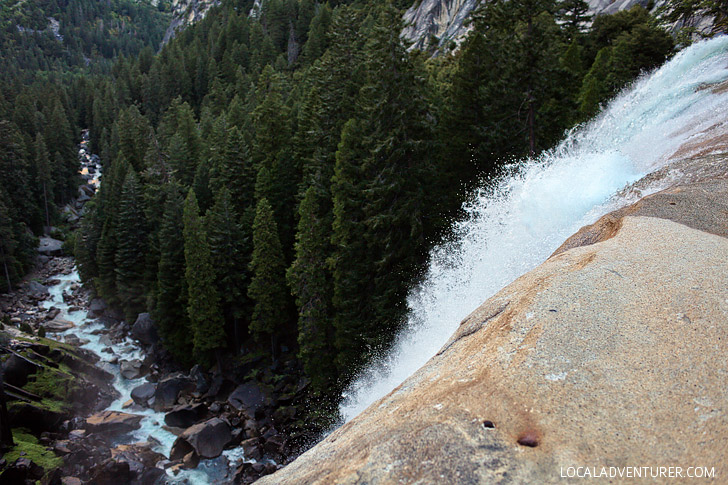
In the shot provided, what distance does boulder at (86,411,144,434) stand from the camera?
29.6 meters

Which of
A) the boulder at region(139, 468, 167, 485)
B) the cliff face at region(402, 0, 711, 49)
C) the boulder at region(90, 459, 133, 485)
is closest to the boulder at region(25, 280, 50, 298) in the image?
the boulder at region(90, 459, 133, 485)

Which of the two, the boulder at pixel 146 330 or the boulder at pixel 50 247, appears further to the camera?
the boulder at pixel 50 247

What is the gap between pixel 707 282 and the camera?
7.10 metres

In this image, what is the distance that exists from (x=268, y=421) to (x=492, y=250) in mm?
21199

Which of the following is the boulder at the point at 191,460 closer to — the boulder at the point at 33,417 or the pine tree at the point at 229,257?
the boulder at the point at 33,417

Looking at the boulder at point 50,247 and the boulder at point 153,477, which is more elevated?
the boulder at point 50,247

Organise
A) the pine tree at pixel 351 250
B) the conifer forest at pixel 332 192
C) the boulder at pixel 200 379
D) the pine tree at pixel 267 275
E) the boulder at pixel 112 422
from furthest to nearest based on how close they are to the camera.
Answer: the boulder at pixel 200 379, the pine tree at pixel 267 275, the boulder at pixel 112 422, the pine tree at pixel 351 250, the conifer forest at pixel 332 192

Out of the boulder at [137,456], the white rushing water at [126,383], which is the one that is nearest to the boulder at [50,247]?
the white rushing water at [126,383]

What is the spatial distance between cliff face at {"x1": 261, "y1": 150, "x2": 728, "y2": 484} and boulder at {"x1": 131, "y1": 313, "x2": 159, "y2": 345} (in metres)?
39.2

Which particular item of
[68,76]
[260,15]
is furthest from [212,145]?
[68,76]

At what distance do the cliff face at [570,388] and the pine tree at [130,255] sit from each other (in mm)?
43725

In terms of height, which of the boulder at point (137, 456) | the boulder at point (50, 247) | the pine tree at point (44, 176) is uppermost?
the pine tree at point (44, 176)

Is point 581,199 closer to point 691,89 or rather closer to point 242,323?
point 691,89

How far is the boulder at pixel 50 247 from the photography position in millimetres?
65812
